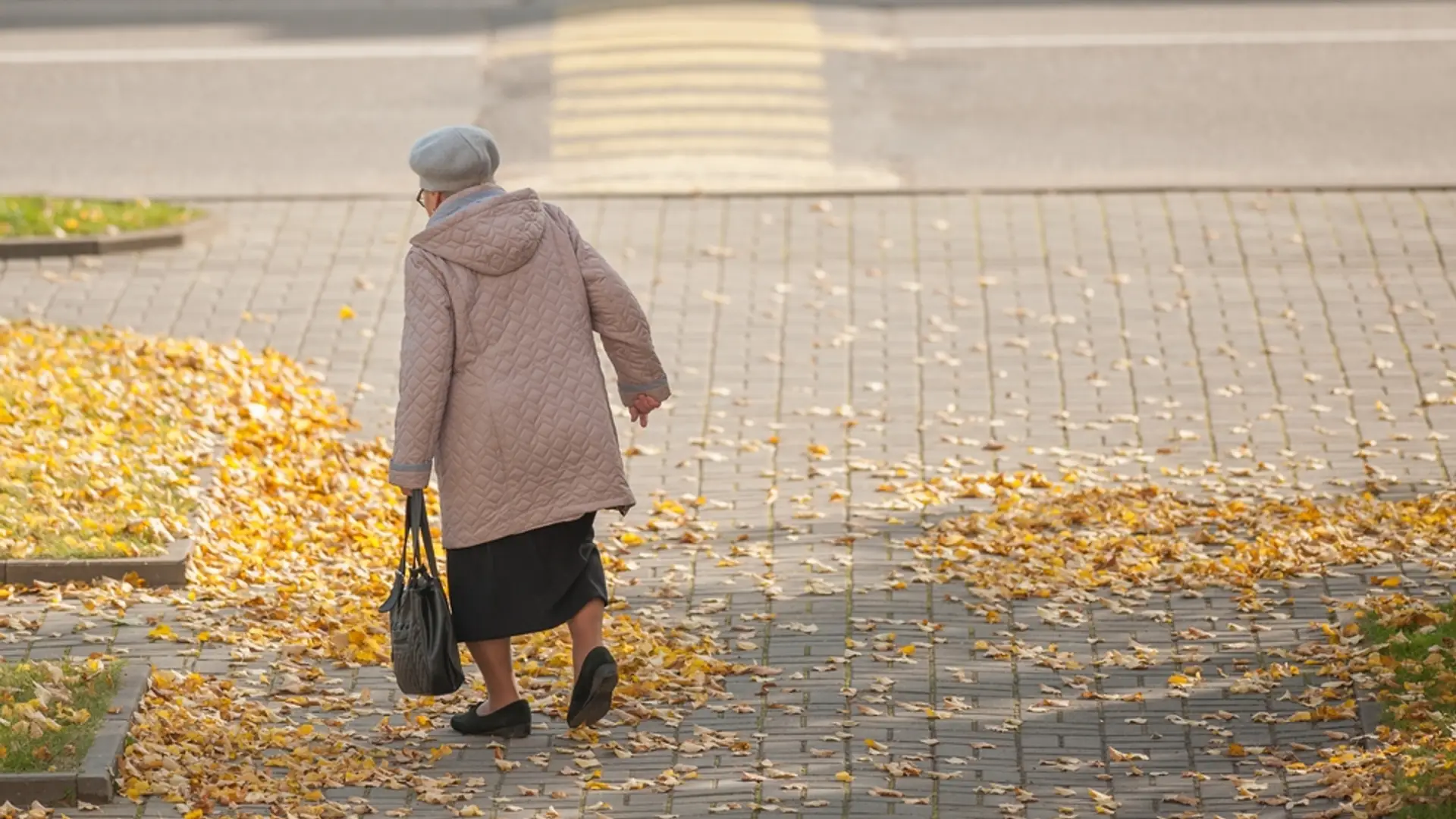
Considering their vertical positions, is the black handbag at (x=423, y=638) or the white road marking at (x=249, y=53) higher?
the white road marking at (x=249, y=53)

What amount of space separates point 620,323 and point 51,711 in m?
2.04

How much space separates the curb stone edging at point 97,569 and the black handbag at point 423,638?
1.77m

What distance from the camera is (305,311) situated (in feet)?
38.8

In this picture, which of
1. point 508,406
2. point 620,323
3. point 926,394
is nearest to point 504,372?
point 508,406

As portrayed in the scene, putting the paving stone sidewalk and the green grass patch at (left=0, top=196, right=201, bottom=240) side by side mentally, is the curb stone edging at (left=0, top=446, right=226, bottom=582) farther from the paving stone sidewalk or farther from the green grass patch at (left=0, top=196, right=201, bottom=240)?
the green grass patch at (left=0, top=196, right=201, bottom=240)

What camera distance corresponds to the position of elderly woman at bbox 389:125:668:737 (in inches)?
257

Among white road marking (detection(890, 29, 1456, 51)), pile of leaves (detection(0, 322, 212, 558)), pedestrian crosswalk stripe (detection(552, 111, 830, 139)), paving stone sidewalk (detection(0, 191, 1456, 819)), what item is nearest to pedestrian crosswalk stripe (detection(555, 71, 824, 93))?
pedestrian crosswalk stripe (detection(552, 111, 830, 139))

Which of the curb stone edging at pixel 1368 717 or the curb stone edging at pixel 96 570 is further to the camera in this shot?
the curb stone edging at pixel 96 570

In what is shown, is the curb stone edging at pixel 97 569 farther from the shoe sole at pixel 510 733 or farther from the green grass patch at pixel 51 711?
the shoe sole at pixel 510 733

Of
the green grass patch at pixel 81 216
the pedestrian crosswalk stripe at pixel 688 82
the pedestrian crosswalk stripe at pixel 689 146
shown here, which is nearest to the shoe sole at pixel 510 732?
the green grass patch at pixel 81 216

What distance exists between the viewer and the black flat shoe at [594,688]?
669 centimetres

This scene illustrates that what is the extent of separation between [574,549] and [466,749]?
2.26 ft

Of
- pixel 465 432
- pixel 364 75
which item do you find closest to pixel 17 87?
pixel 364 75

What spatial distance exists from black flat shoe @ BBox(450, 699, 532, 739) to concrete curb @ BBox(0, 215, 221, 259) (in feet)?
21.9
